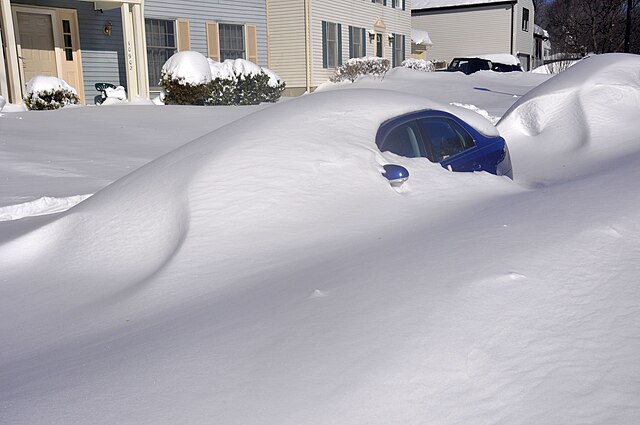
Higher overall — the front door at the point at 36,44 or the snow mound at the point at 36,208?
the front door at the point at 36,44

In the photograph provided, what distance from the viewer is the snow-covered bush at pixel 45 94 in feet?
42.2

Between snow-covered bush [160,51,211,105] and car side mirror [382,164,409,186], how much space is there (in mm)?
11306

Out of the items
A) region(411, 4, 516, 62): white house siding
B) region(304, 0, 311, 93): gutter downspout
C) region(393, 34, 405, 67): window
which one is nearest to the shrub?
region(304, 0, 311, 93): gutter downspout

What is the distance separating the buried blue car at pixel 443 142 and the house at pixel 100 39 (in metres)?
11.7

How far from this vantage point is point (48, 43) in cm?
1606

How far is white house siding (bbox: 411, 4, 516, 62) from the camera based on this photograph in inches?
1574

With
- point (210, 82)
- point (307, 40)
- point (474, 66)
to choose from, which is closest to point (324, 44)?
point (307, 40)

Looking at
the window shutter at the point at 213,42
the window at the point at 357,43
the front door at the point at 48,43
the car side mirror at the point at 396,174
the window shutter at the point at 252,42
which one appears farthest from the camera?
the window at the point at 357,43

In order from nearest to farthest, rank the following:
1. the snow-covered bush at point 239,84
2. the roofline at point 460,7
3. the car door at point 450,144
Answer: the car door at point 450,144 < the snow-covered bush at point 239,84 < the roofline at point 460,7

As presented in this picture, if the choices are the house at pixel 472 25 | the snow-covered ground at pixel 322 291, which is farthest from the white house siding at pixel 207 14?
the house at pixel 472 25

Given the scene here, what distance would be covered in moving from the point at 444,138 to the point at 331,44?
67.5ft

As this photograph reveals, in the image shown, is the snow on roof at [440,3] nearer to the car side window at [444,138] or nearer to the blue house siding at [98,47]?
the blue house siding at [98,47]

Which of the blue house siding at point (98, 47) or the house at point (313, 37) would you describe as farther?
the house at point (313, 37)

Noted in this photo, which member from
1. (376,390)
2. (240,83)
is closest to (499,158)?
(376,390)
